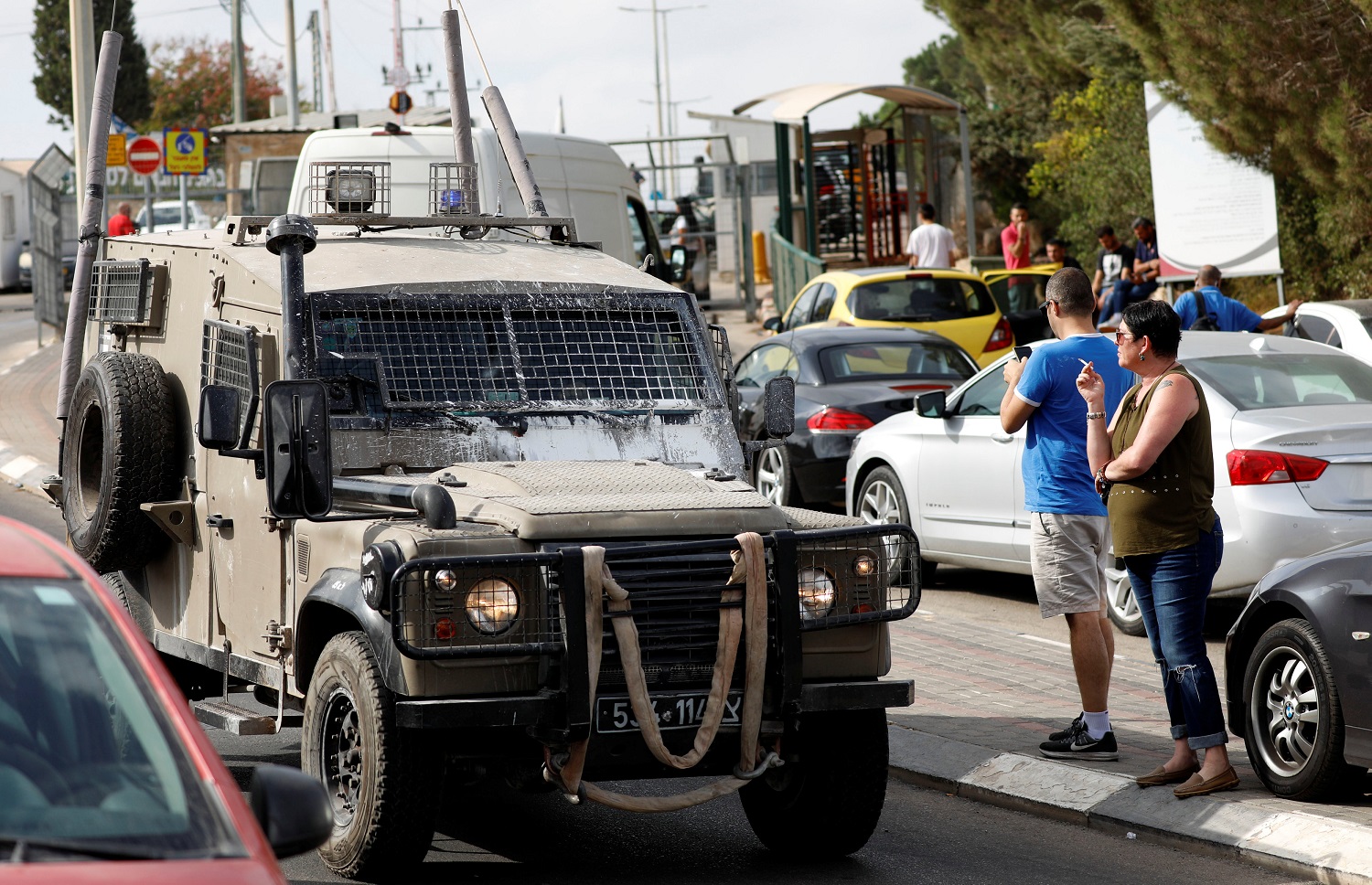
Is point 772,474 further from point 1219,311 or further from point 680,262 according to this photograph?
point 680,262

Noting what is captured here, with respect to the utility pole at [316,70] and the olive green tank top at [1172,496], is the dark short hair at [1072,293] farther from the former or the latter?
the utility pole at [316,70]

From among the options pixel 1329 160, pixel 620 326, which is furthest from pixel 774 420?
pixel 1329 160

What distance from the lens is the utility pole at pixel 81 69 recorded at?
18.0 m

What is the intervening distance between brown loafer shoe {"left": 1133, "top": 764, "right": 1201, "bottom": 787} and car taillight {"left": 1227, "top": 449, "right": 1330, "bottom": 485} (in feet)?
8.64

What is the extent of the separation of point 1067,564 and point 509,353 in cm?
243

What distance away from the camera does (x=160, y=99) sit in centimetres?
7381

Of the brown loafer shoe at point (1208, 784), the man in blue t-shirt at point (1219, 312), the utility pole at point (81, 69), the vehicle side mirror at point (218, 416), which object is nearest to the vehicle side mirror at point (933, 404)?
the man in blue t-shirt at point (1219, 312)

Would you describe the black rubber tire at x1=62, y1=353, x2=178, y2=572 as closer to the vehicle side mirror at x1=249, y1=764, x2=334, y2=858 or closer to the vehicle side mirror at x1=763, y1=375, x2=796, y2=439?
the vehicle side mirror at x1=763, y1=375, x2=796, y2=439

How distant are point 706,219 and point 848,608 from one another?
4291 centimetres

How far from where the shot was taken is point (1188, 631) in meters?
6.67

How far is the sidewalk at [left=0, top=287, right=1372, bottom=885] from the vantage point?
611 centimetres

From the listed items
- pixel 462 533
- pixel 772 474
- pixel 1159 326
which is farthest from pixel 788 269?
pixel 462 533

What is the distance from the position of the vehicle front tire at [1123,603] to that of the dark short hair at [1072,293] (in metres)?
2.94

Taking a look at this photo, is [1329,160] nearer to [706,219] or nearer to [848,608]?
[848,608]
